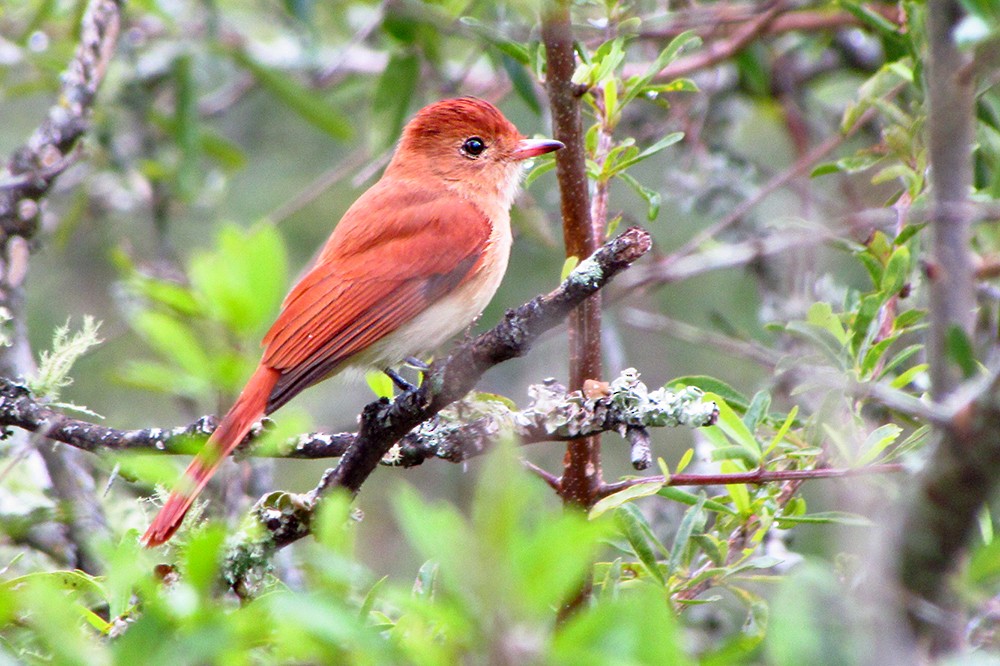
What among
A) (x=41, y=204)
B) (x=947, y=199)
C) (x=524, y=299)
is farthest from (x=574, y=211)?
(x=524, y=299)

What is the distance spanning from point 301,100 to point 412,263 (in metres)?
1.52

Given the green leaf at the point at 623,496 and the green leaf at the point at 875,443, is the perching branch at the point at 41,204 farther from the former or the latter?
the green leaf at the point at 875,443

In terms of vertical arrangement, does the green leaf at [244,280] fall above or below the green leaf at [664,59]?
below

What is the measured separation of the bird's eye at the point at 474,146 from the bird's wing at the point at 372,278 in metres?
0.37

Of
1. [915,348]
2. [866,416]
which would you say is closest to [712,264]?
[866,416]

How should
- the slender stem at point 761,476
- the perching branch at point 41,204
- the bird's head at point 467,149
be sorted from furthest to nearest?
the bird's head at point 467,149
the perching branch at point 41,204
the slender stem at point 761,476

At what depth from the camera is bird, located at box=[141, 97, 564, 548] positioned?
3879 mm

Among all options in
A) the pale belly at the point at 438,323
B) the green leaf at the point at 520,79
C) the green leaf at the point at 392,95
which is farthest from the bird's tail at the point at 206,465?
the green leaf at the point at 392,95

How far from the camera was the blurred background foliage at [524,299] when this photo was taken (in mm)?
1610

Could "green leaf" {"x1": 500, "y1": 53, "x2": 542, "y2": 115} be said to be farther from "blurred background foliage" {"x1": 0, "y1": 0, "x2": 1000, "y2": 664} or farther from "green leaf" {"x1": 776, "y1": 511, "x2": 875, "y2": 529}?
"green leaf" {"x1": 776, "y1": 511, "x2": 875, "y2": 529}

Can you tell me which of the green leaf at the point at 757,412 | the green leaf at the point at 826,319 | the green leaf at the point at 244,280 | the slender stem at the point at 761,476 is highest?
the green leaf at the point at 244,280

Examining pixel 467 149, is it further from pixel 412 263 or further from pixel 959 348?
pixel 959 348

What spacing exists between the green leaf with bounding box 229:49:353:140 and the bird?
0.55m

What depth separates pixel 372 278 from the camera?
4.20m
